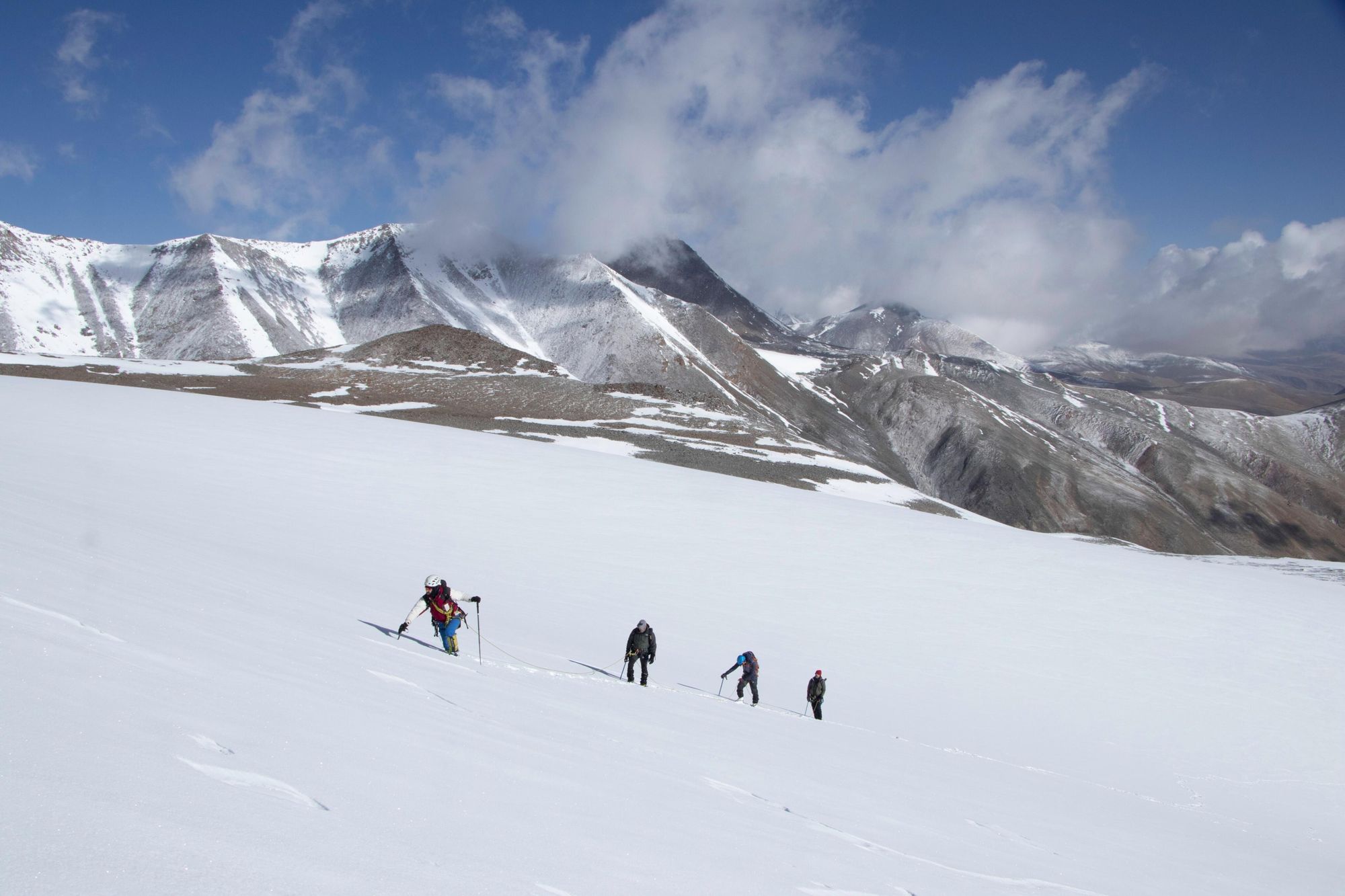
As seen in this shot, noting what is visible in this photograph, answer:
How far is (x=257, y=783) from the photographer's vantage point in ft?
12.0

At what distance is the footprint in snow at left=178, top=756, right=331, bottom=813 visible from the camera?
11.7 ft

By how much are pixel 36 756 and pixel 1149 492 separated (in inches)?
7039

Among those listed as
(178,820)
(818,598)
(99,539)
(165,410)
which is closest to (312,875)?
(178,820)

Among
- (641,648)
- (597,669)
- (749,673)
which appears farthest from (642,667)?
(749,673)

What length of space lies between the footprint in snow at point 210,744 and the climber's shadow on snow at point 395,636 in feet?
22.1

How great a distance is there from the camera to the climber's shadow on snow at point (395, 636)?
10711 millimetres

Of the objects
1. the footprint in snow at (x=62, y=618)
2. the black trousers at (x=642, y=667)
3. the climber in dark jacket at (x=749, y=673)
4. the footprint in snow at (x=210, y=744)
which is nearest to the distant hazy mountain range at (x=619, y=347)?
the climber in dark jacket at (x=749, y=673)

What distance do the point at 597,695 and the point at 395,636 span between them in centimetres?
296

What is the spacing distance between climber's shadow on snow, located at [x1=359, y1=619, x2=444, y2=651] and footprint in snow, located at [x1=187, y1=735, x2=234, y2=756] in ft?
22.1

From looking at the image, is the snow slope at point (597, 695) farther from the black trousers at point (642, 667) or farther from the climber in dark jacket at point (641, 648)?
the climber in dark jacket at point (641, 648)

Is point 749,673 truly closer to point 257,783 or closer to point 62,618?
point 62,618

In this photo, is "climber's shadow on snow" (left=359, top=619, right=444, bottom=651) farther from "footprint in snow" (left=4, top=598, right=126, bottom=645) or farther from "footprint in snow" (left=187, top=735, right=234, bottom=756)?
"footprint in snow" (left=187, top=735, right=234, bottom=756)

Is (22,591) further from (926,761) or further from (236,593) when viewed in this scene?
(926,761)

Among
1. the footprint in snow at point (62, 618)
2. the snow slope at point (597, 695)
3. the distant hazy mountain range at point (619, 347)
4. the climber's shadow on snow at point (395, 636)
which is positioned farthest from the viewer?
the distant hazy mountain range at point (619, 347)
